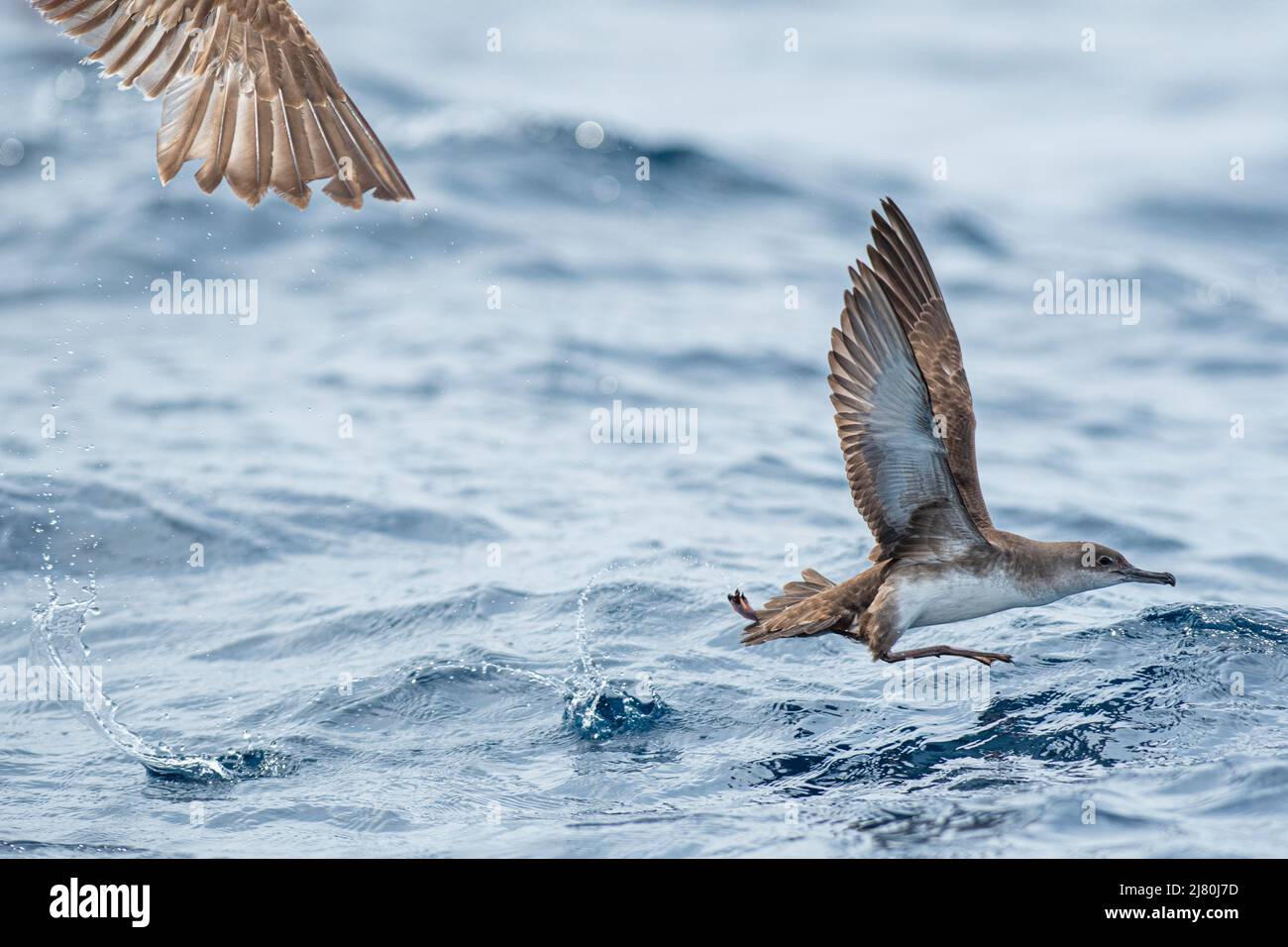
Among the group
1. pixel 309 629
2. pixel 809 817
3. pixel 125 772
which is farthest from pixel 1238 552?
pixel 125 772

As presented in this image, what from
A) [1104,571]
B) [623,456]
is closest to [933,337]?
[1104,571]

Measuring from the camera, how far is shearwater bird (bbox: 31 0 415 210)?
18.9 feet

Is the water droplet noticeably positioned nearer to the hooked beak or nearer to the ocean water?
the ocean water

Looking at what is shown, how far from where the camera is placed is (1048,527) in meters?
10.9

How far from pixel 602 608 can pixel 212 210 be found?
765cm

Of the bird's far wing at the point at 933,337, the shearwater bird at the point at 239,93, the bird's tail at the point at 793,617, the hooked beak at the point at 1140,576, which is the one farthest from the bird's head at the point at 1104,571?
the shearwater bird at the point at 239,93

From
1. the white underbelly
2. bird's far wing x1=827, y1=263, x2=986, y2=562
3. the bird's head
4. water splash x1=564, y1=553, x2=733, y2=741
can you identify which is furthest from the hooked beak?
water splash x1=564, y1=553, x2=733, y2=741

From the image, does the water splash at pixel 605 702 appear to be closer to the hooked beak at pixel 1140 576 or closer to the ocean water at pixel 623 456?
the ocean water at pixel 623 456

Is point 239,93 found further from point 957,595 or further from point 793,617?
point 957,595

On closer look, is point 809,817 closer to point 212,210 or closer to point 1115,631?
point 1115,631

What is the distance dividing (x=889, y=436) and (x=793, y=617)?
101 centimetres

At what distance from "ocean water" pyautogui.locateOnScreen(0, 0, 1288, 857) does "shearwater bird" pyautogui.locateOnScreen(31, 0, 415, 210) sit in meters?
2.71

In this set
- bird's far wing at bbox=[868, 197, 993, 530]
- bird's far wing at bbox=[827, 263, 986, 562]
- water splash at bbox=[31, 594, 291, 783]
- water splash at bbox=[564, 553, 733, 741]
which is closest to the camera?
bird's far wing at bbox=[827, 263, 986, 562]

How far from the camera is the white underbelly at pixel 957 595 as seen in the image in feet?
24.5
